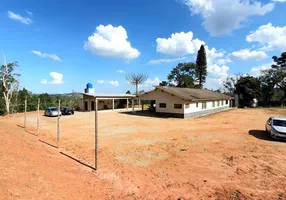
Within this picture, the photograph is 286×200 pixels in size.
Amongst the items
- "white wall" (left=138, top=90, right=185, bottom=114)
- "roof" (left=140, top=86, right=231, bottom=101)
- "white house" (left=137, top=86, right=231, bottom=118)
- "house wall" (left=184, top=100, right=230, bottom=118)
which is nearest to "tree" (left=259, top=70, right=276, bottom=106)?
"roof" (left=140, top=86, right=231, bottom=101)

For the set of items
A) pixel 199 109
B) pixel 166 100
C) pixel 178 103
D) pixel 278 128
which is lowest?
pixel 278 128

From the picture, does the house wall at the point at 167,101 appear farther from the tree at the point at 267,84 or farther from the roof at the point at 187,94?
the tree at the point at 267,84

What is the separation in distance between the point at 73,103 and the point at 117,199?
1442 inches

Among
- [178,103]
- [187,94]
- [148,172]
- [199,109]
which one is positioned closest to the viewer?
[148,172]

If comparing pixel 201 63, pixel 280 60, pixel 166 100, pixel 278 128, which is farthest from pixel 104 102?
pixel 280 60

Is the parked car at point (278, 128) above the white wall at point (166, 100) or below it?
below

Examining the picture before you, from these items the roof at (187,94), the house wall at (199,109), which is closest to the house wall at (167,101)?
the roof at (187,94)

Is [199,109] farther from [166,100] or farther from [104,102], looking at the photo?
[104,102]

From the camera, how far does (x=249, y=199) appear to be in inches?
198

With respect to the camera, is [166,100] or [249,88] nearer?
[166,100]

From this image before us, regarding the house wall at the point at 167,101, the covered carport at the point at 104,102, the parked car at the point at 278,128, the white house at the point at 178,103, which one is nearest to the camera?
the parked car at the point at 278,128

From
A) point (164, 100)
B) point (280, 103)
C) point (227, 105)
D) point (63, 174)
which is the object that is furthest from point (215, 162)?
point (280, 103)

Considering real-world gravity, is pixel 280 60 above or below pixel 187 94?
above

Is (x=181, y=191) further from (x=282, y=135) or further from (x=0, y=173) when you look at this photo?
(x=282, y=135)
